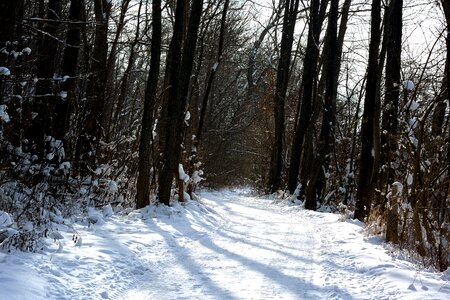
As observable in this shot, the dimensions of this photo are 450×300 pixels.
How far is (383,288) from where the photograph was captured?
5180mm

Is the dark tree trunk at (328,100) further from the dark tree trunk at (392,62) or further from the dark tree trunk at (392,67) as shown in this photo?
the dark tree trunk at (392,62)

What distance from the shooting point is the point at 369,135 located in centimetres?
1090

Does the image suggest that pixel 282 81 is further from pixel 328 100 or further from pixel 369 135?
pixel 369 135

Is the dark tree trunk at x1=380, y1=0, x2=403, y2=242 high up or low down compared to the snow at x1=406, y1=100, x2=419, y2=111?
up

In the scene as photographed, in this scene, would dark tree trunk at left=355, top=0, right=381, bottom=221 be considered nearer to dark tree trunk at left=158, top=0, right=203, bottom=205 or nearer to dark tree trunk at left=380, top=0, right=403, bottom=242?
dark tree trunk at left=380, top=0, right=403, bottom=242

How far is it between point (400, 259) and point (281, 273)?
1967mm

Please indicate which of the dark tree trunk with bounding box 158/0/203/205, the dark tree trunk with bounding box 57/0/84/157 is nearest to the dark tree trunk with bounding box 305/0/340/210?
the dark tree trunk with bounding box 158/0/203/205

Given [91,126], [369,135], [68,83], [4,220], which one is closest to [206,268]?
[4,220]

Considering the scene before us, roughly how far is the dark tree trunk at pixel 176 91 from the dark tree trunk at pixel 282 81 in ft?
38.9

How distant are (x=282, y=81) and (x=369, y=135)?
13.5 meters

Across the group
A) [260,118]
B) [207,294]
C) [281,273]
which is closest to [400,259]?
[281,273]

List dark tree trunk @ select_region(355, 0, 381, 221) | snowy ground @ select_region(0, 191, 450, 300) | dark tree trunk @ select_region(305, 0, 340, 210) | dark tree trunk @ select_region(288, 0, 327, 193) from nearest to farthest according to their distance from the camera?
snowy ground @ select_region(0, 191, 450, 300), dark tree trunk @ select_region(355, 0, 381, 221), dark tree trunk @ select_region(305, 0, 340, 210), dark tree trunk @ select_region(288, 0, 327, 193)

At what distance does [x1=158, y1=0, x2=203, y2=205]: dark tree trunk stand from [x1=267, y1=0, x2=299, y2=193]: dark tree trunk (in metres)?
11.8

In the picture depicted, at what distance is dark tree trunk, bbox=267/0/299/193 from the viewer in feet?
74.0
